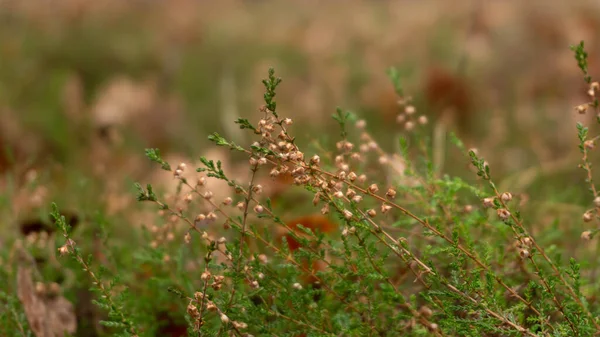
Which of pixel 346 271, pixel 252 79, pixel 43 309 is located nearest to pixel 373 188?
pixel 346 271

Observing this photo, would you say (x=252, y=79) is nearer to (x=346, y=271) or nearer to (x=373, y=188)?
(x=346, y=271)

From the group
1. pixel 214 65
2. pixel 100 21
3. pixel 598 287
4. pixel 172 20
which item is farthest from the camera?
pixel 172 20

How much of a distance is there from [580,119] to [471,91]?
674 mm

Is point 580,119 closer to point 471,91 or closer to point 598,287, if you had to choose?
point 471,91

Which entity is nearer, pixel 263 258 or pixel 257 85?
pixel 263 258

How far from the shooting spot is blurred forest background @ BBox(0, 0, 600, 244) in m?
2.71

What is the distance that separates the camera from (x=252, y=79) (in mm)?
4426

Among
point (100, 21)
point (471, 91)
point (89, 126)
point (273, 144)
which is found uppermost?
point (100, 21)

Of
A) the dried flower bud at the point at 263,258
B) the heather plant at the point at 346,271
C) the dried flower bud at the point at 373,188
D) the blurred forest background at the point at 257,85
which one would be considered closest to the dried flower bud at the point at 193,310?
the heather plant at the point at 346,271

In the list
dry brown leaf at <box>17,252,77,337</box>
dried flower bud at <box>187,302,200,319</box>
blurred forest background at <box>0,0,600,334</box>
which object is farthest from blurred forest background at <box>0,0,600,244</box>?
dried flower bud at <box>187,302,200,319</box>

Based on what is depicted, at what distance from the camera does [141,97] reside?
3645 millimetres

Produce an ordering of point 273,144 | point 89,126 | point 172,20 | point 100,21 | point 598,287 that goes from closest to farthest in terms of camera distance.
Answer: point 273,144 < point 598,287 < point 89,126 < point 100,21 < point 172,20

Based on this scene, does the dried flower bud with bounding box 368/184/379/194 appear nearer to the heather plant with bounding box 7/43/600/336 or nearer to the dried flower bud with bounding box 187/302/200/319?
the heather plant with bounding box 7/43/600/336

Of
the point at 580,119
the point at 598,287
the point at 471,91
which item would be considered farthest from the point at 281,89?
the point at 598,287
